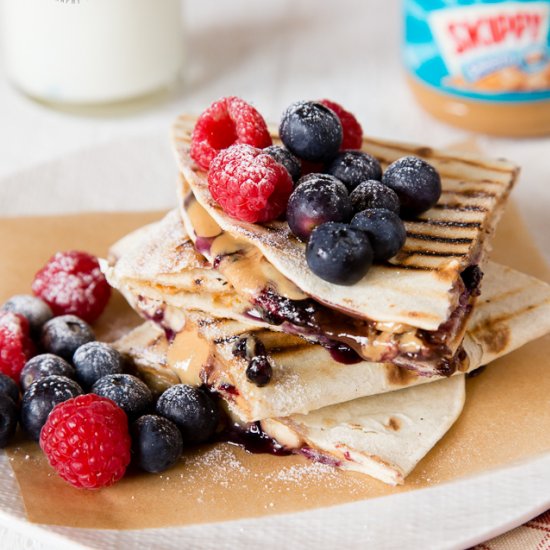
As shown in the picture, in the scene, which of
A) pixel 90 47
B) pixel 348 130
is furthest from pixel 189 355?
pixel 90 47

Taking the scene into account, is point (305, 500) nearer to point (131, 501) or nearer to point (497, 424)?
point (131, 501)

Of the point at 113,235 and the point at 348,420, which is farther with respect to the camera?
the point at 113,235

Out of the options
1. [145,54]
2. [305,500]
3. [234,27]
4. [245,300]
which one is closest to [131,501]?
[305,500]

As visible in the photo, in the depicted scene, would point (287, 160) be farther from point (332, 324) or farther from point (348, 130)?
point (332, 324)

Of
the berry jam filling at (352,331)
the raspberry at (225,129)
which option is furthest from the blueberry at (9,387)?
the raspberry at (225,129)

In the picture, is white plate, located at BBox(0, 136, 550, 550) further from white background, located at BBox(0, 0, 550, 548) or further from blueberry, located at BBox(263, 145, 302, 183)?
white background, located at BBox(0, 0, 550, 548)

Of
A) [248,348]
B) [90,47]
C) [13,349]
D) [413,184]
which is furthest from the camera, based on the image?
[90,47]
